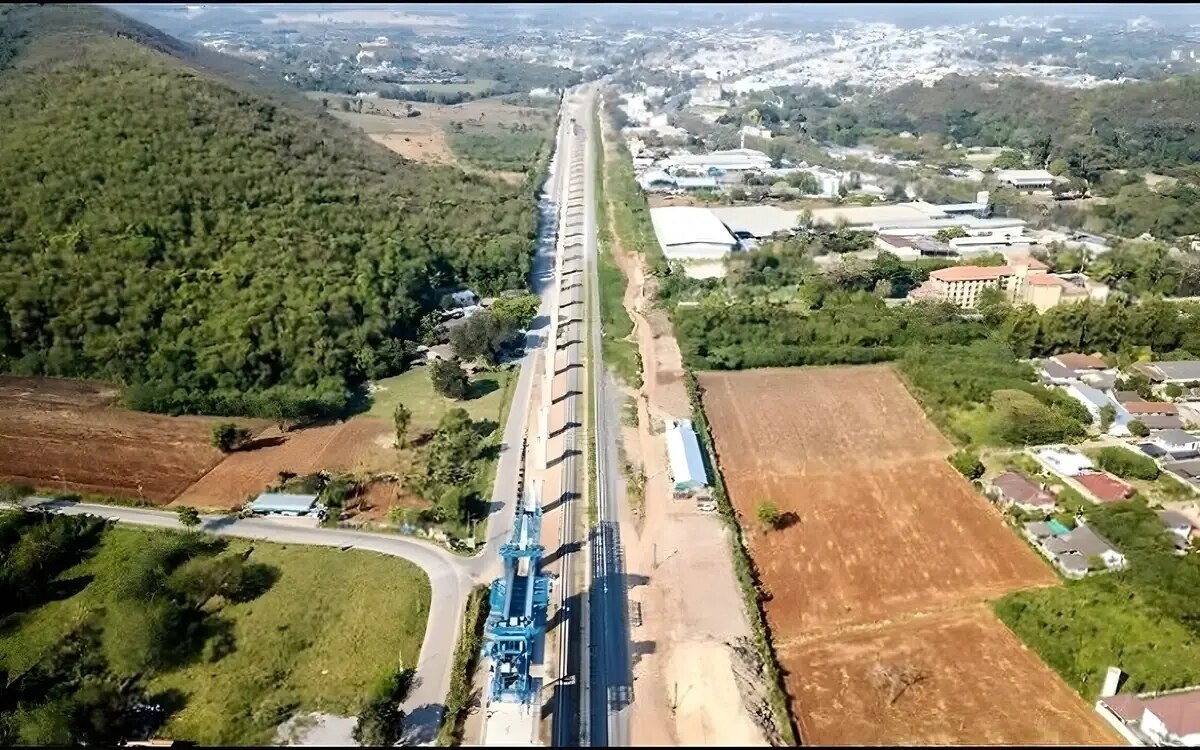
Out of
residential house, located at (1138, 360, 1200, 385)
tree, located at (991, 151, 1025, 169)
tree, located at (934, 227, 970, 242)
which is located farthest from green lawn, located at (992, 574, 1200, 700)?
tree, located at (991, 151, 1025, 169)

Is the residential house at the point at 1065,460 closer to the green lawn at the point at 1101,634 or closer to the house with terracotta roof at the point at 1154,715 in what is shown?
the green lawn at the point at 1101,634

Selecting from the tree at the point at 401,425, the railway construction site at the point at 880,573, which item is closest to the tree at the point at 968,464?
the railway construction site at the point at 880,573

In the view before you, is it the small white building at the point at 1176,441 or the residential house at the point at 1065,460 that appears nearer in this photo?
the residential house at the point at 1065,460

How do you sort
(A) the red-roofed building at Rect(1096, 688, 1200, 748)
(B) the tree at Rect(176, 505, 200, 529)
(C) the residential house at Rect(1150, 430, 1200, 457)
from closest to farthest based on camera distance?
(A) the red-roofed building at Rect(1096, 688, 1200, 748) → (B) the tree at Rect(176, 505, 200, 529) → (C) the residential house at Rect(1150, 430, 1200, 457)

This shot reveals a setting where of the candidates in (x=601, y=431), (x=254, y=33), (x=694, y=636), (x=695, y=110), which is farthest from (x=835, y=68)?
(x=694, y=636)

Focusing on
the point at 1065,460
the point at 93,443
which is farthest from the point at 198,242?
the point at 1065,460

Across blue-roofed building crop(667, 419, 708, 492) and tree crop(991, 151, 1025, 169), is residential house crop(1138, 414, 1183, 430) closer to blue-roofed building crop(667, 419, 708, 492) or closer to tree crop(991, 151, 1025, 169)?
blue-roofed building crop(667, 419, 708, 492)
